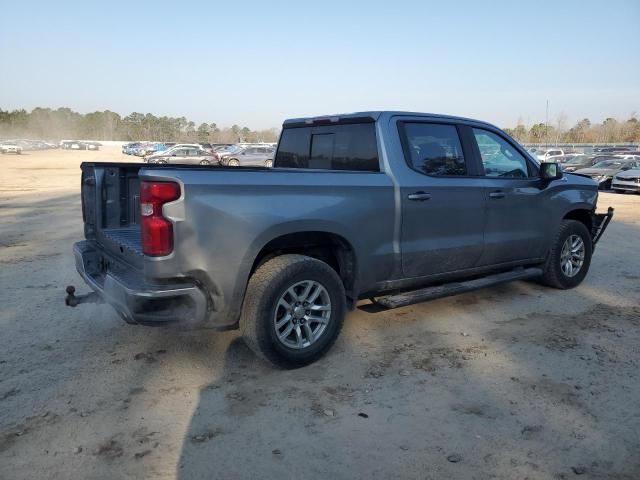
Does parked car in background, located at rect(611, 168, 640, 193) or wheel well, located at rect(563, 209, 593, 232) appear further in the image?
parked car in background, located at rect(611, 168, 640, 193)

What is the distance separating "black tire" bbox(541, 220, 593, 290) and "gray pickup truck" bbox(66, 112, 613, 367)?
0.02 metres

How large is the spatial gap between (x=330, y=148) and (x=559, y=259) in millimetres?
3019

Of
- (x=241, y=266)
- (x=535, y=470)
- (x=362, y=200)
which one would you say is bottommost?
(x=535, y=470)

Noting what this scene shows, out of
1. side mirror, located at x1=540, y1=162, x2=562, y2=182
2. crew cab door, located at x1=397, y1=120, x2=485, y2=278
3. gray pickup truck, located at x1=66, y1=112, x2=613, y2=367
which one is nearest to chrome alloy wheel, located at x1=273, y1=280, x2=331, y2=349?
gray pickup truck, located at x1=66, y1=112, x2=613, y2=367

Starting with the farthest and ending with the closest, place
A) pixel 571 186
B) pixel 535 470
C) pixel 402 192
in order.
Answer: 1. pixel 571 186
2. pixel 402 192
3. pixel 535 470

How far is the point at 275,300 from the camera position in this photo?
3.71 meters

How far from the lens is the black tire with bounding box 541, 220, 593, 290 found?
588 cm

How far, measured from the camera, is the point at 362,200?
408cm

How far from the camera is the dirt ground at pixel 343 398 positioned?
9.19 ft

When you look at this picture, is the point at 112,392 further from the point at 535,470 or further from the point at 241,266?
the point at 535,470

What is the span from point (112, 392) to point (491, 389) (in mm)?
2609

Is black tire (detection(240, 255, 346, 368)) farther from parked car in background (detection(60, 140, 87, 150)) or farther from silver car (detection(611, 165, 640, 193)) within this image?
parked car in background (detection(60, 140, 87, 150))

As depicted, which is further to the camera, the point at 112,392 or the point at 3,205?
the point at 3,205

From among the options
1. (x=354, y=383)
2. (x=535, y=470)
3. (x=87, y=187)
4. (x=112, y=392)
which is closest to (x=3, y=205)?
(x=87, y=187)
